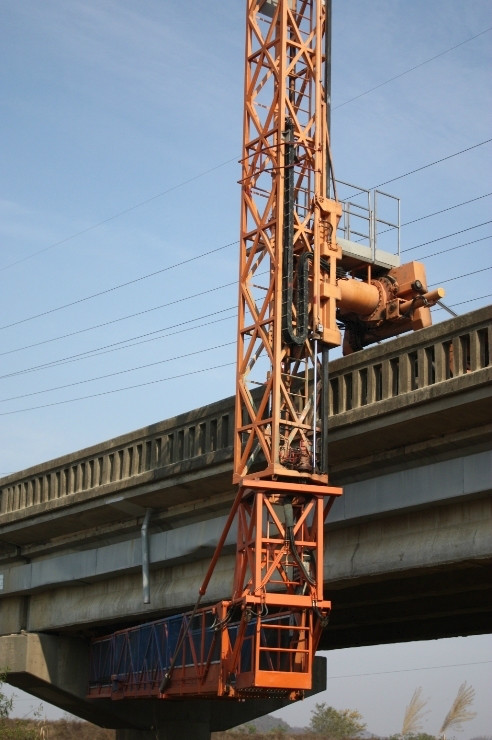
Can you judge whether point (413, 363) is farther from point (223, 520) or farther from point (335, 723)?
point (335, 723)

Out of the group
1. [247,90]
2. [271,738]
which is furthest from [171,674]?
[271,738]

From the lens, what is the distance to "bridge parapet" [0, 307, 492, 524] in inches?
768

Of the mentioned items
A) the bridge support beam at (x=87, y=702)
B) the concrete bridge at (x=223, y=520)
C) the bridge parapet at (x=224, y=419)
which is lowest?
the bridge support beam at (x=87, y=702)

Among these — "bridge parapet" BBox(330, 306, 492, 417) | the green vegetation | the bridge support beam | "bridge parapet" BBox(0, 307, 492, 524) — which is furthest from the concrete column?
the green vegetation

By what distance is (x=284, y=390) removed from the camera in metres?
23.5

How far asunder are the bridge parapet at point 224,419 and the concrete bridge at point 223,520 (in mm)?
35

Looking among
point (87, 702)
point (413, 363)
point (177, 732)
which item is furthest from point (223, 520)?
point (177, 732)

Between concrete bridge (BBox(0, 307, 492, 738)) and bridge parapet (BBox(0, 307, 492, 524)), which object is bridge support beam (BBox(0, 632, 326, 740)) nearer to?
concrete bridge (BBox(0, 307, 492, 738))

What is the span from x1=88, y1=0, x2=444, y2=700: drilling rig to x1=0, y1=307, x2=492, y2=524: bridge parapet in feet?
2.34

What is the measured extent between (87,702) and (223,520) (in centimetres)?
919

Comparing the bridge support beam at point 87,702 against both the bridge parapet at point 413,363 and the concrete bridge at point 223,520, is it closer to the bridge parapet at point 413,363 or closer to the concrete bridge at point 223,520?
the concrete bridge at point 223,520

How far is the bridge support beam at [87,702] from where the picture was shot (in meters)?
31.7

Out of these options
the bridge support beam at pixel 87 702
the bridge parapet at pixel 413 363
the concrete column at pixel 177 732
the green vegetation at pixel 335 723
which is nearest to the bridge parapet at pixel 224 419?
the bridge parapet at pixel 413 363

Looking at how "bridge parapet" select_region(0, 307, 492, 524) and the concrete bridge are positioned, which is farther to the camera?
the concrete bridge
